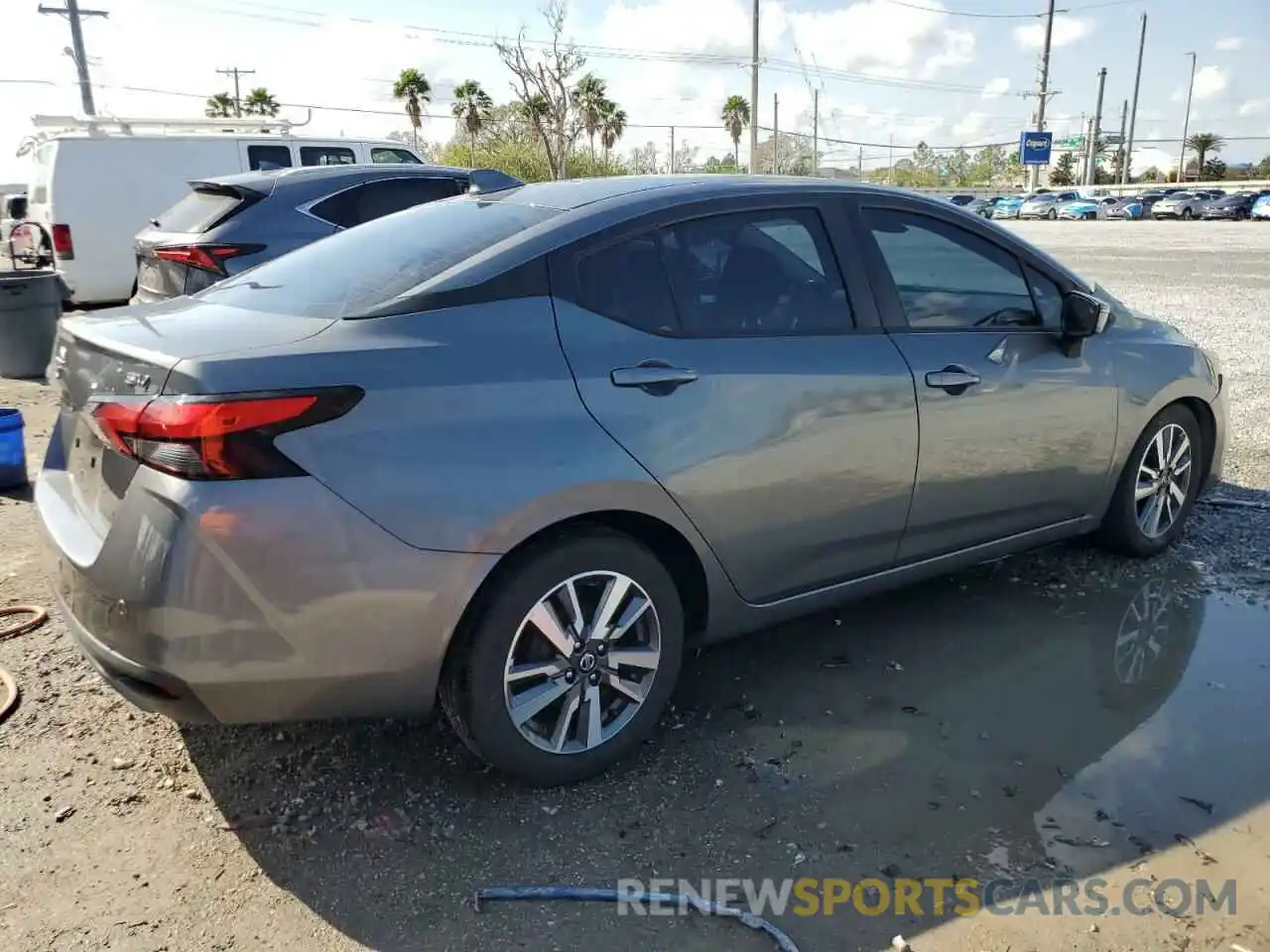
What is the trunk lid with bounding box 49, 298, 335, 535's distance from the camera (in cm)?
255

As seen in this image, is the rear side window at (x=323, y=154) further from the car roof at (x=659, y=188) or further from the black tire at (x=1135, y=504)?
the black tire at (x=1135, y=504)

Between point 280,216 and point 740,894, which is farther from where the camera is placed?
point 280,216

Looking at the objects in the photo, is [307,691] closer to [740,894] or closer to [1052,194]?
[740,894]

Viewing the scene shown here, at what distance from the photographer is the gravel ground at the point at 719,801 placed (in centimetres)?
248

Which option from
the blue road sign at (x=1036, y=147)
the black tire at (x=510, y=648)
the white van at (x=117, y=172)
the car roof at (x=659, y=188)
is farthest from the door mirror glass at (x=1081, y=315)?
the blue road sign at (x=1036, y=147)

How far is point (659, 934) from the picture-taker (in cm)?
244

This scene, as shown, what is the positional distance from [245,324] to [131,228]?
1073 centimetres

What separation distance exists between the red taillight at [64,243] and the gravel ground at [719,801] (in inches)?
366

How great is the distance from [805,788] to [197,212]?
6.84 metres

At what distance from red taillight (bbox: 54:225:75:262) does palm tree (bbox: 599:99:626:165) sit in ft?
114

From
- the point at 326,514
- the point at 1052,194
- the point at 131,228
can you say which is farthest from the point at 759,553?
the point at 1052,194

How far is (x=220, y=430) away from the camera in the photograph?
237cm

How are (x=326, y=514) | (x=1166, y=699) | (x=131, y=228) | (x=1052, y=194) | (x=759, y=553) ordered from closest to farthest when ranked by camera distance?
(x=326, y=514) < (x=759, y=553) < (x=1166, y=699) < (x=131, y=228) < (x=1052, y=194)

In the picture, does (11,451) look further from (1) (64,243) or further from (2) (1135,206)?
(2) (1135,206)
